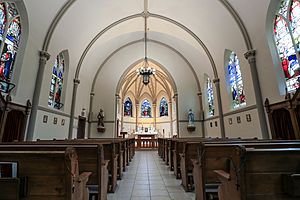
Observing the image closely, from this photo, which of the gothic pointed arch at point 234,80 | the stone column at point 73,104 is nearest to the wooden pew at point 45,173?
the gothic pointed arch at point 234,80

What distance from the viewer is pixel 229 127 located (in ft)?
29.7

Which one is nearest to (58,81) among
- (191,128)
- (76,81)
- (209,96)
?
(76,81)

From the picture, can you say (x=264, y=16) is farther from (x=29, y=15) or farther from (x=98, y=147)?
(x=29, y=15)

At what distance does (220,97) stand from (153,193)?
815cm

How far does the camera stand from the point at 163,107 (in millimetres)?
21969

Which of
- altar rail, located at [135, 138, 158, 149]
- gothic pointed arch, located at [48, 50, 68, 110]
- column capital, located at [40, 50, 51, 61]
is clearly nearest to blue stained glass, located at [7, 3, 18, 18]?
column capital, located at [40, 50, 51, 61]

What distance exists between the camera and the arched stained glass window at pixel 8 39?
5.55 meters

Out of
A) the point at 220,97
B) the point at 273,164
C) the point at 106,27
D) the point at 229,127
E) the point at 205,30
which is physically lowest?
the point at 273,164

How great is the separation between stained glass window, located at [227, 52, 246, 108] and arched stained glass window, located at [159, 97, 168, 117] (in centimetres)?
1279

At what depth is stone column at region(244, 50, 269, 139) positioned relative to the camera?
249 inches

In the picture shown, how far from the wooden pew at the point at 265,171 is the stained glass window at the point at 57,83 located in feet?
29.7

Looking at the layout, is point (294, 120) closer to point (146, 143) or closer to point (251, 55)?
point (251, 55)

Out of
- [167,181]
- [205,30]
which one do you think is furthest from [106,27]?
[167,181]

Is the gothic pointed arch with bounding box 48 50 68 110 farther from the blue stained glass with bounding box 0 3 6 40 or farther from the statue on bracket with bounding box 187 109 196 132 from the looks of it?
the statue on bracket with bounding box 187 109 196 132
